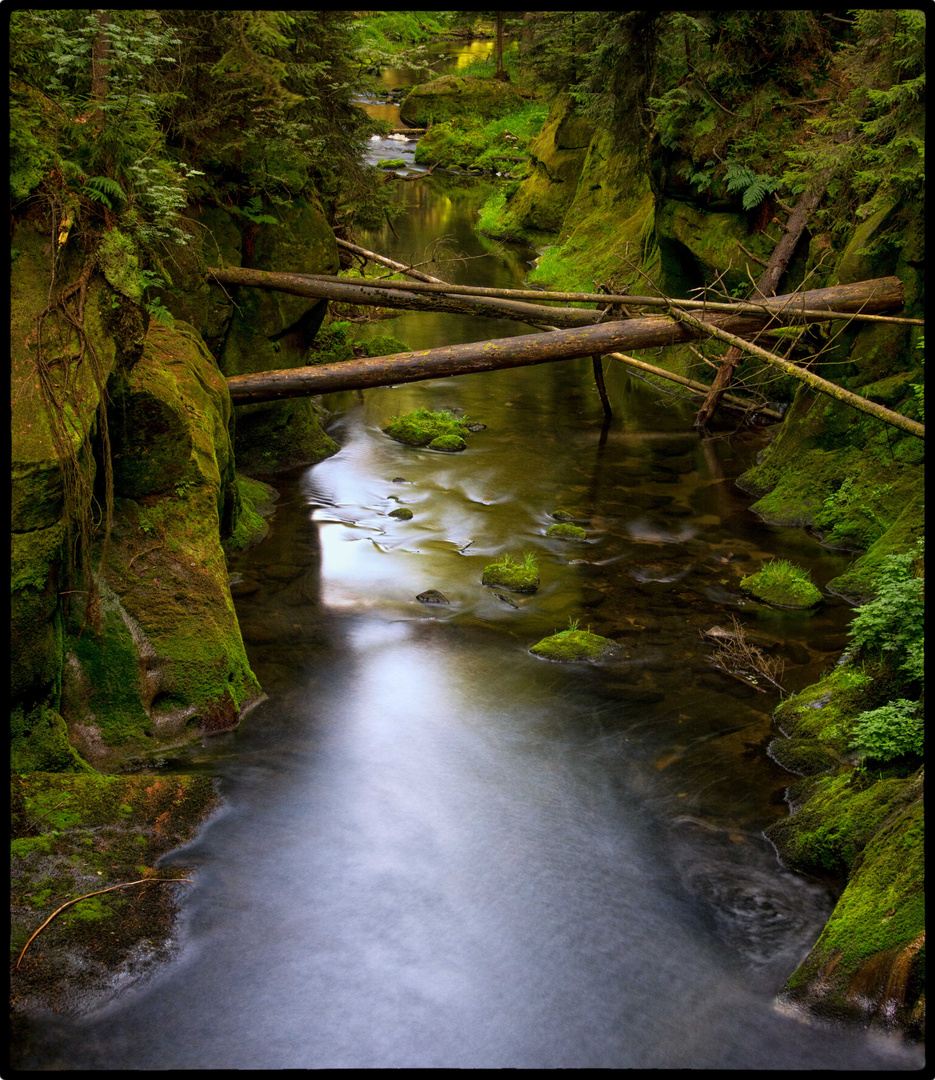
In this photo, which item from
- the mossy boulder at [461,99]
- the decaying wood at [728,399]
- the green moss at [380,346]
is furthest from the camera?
the mossy boulder at [461,99]

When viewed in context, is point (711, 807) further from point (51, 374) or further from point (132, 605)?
point (51, 374)

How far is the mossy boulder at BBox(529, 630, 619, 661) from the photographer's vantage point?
8.52 metres

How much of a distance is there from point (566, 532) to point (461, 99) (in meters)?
38.4

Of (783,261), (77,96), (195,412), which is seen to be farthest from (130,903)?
(783,261)

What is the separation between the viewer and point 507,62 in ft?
161

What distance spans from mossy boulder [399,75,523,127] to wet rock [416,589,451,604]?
38.7 m

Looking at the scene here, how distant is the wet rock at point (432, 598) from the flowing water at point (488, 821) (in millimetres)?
110

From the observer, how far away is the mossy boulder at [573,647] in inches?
335

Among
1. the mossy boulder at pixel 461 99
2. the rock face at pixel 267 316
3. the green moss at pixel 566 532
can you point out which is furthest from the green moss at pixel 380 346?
the mossy boulder at pixel 461 99

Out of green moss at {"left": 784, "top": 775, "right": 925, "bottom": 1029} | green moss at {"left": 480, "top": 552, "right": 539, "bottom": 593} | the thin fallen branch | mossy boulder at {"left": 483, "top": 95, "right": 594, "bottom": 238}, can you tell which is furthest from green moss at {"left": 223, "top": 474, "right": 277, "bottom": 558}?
mossy boulder at {"left": 483, "top": 95, "right": 594, "bottom": 238}

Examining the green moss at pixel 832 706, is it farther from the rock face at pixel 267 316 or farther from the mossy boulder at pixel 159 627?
the rock face at pixel 267 316

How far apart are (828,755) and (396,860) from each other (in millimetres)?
3385

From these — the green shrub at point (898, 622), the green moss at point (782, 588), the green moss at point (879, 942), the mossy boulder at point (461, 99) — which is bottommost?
the green moss at point (782, 588)

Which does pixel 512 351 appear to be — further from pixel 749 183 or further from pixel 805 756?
pixel 805 756
